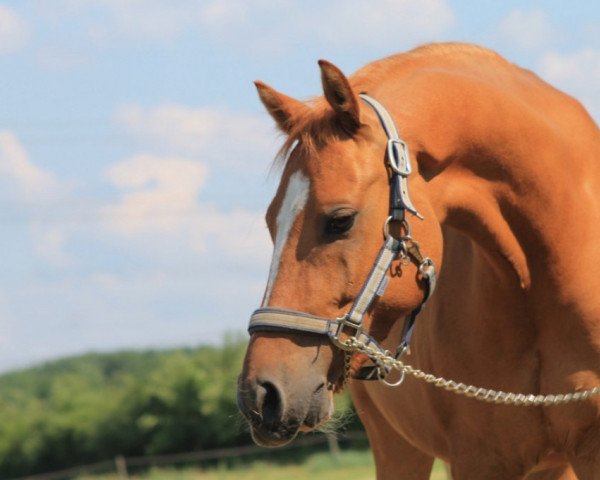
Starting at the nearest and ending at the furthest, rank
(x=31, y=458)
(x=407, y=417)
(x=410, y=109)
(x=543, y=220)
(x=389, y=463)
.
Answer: (x=410, y=109) < (x=543, y=220) < (x=407, y=417) < (x=389, y=463) < (x=31, y=458)

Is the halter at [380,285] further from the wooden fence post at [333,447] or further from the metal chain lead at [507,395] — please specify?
the wooden fence post at [333,447]

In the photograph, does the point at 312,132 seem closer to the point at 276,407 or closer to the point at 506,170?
the point at 506,170

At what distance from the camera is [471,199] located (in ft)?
14.0

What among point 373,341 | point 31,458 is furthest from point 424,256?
point 31,458

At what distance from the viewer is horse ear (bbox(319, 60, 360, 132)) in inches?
150

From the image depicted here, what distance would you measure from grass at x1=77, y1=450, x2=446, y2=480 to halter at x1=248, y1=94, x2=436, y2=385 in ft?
57.7

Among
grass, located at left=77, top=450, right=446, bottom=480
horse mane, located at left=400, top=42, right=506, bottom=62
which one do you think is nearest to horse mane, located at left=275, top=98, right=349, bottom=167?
horse mane, located at left=400, top=42, right=506, bottom=62

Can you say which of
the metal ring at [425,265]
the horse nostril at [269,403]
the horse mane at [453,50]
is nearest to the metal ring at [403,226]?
the metal ring at [425,265]

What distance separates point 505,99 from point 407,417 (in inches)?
78.8

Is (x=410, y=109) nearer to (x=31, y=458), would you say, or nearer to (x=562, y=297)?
(x=562, y=297)

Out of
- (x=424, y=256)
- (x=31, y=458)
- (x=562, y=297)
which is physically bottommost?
(x=31, y=458)

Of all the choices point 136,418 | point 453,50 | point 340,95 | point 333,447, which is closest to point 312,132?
point 340,95

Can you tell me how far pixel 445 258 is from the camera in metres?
5.08

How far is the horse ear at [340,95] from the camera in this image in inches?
150
